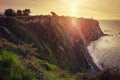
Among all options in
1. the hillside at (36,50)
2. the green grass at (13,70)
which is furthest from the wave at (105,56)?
the green grass at (13,70)

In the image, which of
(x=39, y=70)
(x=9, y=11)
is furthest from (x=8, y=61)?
(x=9, y=11)

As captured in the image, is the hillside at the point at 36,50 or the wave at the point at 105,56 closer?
the hillside at the point at 36,50

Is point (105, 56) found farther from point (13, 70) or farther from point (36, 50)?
point (13, 70)

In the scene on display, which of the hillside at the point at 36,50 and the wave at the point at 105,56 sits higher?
the hillside at the point at 36,50

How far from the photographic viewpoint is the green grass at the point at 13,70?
19.8 meters

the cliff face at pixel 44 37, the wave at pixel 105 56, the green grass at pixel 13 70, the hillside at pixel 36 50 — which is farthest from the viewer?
the wave at pixel 105 56

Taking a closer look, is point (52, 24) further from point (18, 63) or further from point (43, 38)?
point (18, 63)

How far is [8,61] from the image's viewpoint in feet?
70.8

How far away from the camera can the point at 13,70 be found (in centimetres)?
2055

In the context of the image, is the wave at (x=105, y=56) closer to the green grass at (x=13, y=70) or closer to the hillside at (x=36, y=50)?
the hillside at (x=36, y=50)

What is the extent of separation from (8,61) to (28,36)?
32.4 m

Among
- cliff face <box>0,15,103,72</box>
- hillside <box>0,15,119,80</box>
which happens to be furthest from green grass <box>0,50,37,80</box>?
cliff face <box>0,15,103,72</box>

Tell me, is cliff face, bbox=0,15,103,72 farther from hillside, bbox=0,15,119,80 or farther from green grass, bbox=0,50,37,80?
green grass, bbox=0,50,37,80

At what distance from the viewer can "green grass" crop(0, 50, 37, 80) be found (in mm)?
19811
